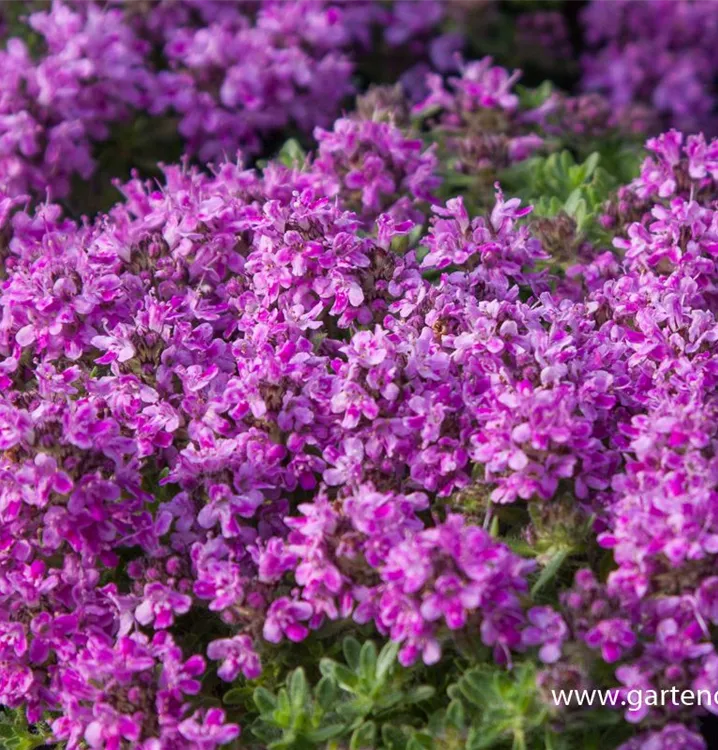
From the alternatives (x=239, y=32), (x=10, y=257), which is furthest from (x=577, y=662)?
(x=239, y=32)

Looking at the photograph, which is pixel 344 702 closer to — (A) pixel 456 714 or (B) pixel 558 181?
(A) pixel 456 714

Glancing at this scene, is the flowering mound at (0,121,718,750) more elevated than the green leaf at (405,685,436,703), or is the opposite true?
the flowering mound at (0,121,718,750)

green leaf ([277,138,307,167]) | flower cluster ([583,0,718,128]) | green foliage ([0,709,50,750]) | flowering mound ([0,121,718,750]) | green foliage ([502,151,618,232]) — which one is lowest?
green foliage ([0,709,50,750])

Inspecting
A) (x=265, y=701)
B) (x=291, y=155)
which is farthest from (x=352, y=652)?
(x=291, y=155)

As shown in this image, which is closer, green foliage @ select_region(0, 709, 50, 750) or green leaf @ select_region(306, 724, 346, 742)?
green leaf @ select_region(306, 724, 346, 742)

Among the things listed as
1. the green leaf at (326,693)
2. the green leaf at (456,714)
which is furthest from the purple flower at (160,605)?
the green leaf at (456,714)

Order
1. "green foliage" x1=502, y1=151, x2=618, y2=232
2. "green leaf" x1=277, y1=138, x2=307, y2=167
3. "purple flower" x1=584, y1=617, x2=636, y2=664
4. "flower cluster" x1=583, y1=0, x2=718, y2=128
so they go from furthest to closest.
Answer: "flower cluster" x1=583, y1=0, x2=718, y2=128, "green leaf" x1=277, y1=138, x2=307, y2=167, "green foliage" x1=502, y1=151, x2=618, y2=232, "purple flower" x1=584, y1=617, x2=636, y2=664

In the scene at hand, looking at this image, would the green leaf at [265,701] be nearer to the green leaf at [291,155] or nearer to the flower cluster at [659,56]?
the green leaf at [291,155]

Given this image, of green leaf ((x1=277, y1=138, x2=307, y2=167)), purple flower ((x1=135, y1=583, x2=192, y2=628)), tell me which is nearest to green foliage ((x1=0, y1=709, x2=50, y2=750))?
purple flower ((x1=135, y1=583, x2=192, y2=628))

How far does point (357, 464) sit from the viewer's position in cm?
197

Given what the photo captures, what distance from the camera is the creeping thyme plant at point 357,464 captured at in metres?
1.78

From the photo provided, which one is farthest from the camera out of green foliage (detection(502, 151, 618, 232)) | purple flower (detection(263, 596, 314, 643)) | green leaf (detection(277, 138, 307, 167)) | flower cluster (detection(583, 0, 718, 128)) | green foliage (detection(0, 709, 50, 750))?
flower cluster (detection(583, 0, 718, 128))

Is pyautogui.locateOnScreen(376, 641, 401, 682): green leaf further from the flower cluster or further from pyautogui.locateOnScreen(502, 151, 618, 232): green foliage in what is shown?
the flower cluster

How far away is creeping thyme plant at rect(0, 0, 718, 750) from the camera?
1783 mm
